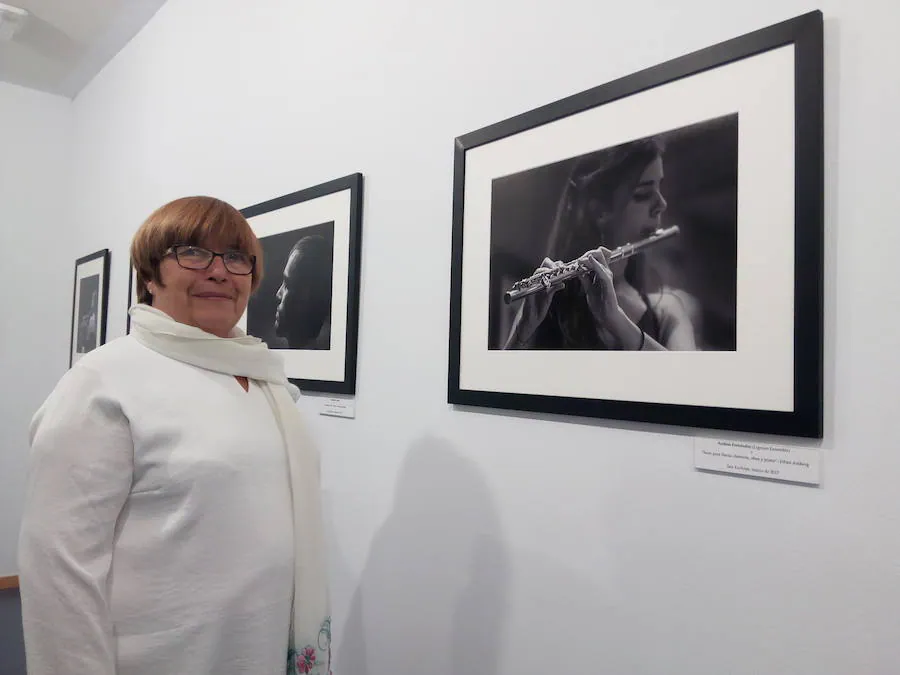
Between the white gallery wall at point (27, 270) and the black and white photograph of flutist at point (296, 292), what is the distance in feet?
7.10

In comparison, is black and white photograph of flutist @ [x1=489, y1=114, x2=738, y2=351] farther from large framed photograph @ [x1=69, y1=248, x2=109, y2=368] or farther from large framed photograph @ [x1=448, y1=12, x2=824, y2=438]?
large framed photograph @ [x1=69, y1=248, x2=109, y2=368]

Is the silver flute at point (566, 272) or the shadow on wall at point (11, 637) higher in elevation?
the silver flute at point (566, 272)

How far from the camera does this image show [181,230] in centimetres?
101

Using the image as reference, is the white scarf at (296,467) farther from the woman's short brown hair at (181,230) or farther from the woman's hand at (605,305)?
the woman's hand at (605,305)

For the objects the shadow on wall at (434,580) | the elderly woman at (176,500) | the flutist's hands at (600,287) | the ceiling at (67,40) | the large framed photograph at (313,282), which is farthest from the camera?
the ceiling at (67,40)

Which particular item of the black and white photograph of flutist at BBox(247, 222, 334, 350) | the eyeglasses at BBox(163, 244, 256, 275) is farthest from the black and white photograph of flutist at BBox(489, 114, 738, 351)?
the black and white photograph of flutist at BBox(247, 222, 334, 350)

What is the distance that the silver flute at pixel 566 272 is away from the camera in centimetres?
90

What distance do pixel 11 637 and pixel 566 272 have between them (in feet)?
10.1

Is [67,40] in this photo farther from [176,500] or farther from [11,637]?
[176,500]

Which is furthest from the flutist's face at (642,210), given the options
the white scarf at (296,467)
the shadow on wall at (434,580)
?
the white scarf at (296,467)

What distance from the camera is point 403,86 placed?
1386mm

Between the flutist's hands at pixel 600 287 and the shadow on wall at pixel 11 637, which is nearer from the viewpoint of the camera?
the flutist's hands at pixel 600 287

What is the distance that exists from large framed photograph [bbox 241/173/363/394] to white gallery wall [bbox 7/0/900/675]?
1.7 inches

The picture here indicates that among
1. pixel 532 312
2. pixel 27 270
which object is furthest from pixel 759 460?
pixel 27 270
